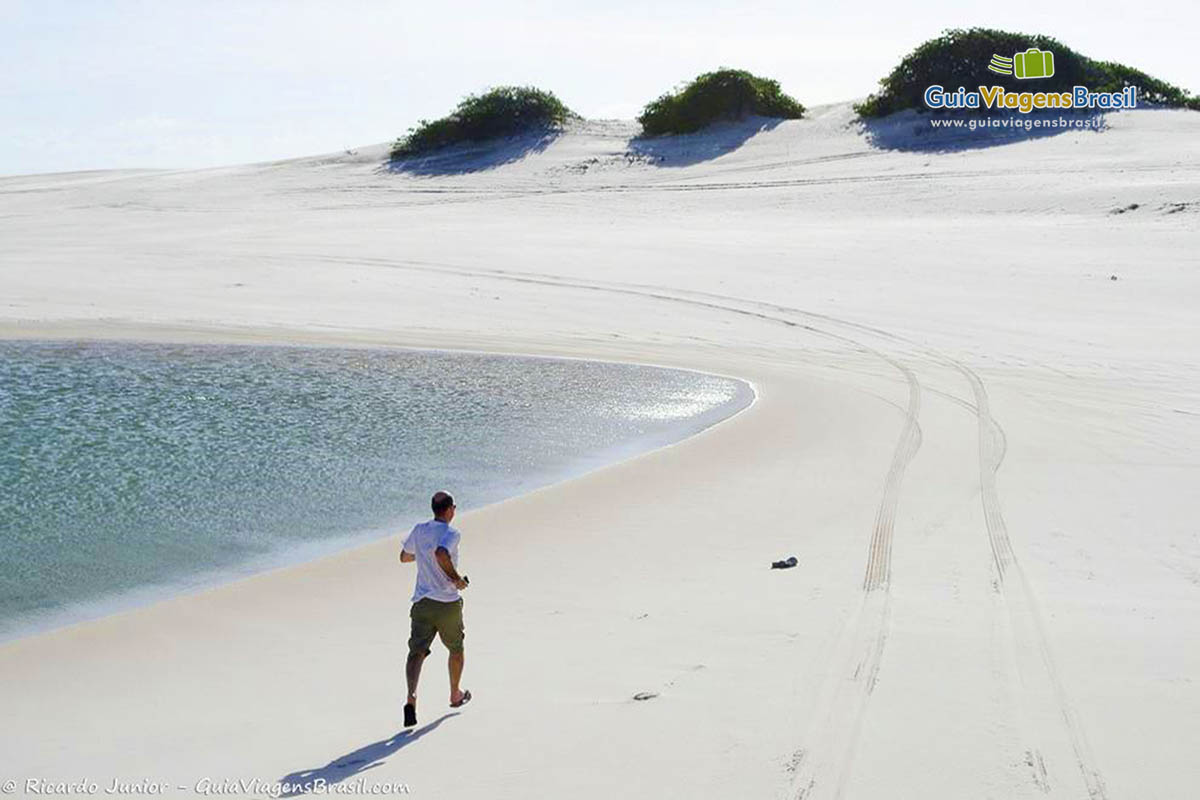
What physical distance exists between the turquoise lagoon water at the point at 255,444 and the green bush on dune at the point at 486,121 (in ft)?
71.6

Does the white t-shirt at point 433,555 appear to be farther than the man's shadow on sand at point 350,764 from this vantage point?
Yes

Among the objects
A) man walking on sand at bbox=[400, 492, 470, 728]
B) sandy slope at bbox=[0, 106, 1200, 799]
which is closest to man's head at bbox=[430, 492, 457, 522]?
man walking on sand at bbox=[400, 492, 470, 728]

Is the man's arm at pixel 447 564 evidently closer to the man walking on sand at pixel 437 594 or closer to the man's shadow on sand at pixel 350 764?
the man walking on sand at pixel 437 594

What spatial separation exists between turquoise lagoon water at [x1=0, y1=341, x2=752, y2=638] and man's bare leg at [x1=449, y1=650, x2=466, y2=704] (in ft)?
10.7

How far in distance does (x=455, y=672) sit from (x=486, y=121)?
34.8 metres

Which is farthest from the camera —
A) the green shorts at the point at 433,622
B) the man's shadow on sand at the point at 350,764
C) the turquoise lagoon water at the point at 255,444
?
the turquoise lagoon water at the point at 255,444

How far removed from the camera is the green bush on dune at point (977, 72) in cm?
3641

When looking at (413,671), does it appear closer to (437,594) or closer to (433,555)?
(437,594)

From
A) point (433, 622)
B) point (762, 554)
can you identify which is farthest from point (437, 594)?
point (762, 554)

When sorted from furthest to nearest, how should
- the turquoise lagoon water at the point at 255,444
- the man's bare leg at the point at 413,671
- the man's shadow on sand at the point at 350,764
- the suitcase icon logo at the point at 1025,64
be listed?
the suitcase icon logo at the point at 1025,64
the turquoise lagoon water at the point at 255,444
the man's bare leg at the point at 413,671
the man's shadow on sand at the point at 350,764

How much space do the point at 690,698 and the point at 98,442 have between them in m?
9.00

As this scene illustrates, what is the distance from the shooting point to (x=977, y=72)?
36.5 meters

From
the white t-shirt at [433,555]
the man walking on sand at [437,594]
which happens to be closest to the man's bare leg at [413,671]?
the man walking on sand at [437,594]

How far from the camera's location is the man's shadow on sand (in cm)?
523
